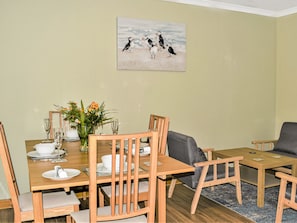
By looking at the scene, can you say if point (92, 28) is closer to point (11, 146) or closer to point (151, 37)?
point (151, 37)

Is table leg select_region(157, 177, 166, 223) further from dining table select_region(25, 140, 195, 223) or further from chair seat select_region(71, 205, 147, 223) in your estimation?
Answer: chair seat select_region(71, 205, 147, 223)

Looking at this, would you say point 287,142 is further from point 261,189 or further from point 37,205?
point 37,205

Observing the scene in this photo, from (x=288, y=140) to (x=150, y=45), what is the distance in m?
2.36

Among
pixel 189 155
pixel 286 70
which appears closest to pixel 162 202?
pixel 189 155

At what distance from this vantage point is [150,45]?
415cm

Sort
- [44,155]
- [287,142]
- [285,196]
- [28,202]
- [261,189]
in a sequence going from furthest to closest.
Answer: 1. [287,142]
2. [261,189]
3. [285,196]
4. [44,155]
5. [28,202]

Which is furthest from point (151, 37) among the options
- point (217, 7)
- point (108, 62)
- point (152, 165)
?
point (152, 165)

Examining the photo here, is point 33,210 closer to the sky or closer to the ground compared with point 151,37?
closer to the ground

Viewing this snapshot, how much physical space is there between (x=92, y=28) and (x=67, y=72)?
2.00ft

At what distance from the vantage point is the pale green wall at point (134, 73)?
11.6 feet

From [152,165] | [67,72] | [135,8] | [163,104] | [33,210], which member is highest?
[135,8]

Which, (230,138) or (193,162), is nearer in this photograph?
(193,162)

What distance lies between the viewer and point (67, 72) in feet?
12.3

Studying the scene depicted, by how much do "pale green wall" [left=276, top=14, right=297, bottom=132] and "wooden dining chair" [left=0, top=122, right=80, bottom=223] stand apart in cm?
380
